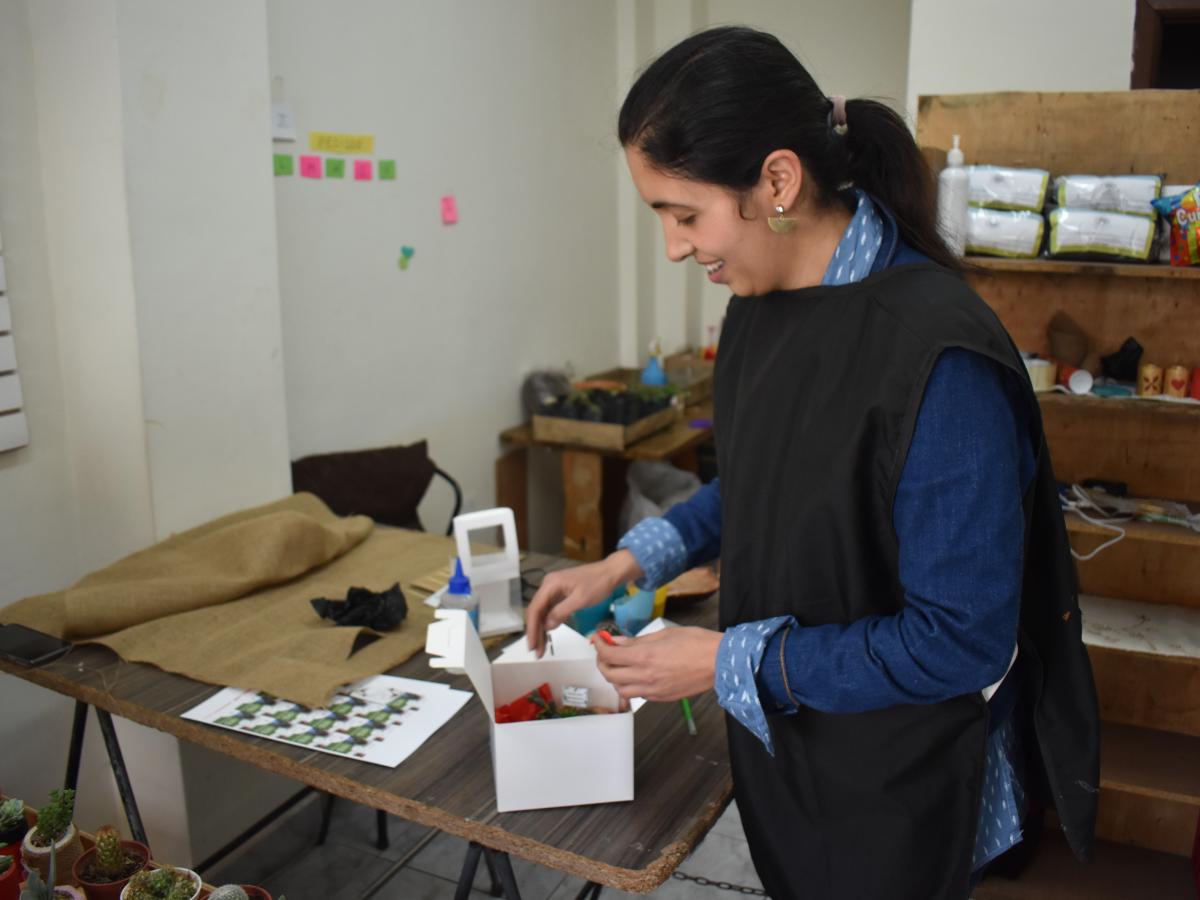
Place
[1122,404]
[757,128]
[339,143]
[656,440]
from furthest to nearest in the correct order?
[656,440] → [339,143] → [1122,404] → [757,128]

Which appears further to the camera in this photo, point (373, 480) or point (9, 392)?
point (373, 480)

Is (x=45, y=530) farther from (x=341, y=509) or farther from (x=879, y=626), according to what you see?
(x=879, y=626)

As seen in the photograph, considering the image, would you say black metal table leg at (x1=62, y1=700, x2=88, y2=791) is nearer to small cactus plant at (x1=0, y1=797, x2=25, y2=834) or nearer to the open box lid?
small cactus plant at (x1=0, y1=797, x2=25, y2=834)

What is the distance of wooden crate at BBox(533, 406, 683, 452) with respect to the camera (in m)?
3.83

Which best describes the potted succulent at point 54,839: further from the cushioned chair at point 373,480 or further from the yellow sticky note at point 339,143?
the yellow sticky note at point 339,143

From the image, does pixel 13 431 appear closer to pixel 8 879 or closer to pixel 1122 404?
pixel 8 879

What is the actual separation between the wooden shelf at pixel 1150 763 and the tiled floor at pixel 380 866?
881 mm

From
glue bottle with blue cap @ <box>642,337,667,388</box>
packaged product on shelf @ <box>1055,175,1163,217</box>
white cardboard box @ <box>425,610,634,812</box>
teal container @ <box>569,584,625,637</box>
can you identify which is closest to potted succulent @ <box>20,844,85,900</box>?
white cardboard box @ <box>425,610,634,812</box>

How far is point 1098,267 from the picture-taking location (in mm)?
2191

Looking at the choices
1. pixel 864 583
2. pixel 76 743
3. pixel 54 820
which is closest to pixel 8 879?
pixel 54 820

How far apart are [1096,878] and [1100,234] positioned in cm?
145

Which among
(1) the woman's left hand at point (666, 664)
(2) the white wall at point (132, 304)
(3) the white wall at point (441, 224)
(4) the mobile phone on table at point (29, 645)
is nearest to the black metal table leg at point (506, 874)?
(1) the woman's left hand at point (666, 664)

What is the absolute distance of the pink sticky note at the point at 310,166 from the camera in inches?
117

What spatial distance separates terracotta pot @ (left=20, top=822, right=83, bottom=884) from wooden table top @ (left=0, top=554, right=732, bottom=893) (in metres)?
0.20
